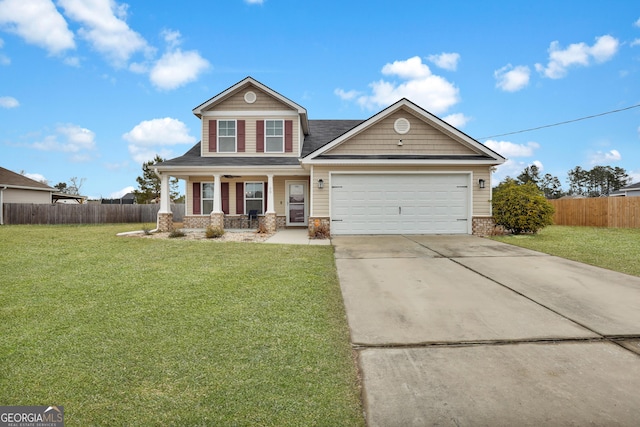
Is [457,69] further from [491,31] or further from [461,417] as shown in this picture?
[461,417]

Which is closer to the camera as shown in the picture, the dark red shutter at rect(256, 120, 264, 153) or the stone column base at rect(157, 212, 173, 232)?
the stone column base at rect(157, 212, 173, 232)

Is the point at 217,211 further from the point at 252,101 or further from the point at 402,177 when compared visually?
the point at 402,177

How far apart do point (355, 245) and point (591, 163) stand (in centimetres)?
6285

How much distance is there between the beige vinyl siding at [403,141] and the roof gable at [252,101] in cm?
438

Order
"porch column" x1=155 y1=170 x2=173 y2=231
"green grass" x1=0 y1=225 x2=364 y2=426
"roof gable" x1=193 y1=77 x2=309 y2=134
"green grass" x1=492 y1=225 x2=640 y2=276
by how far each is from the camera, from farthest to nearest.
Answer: "roof gable" x1=193 y1=77 x2=309 y2=134, "porch column" x1=155 y1=170 x2=173 y2=231, "green grass" x1=492 y1=225 x2=640 y2=276, "green grass" x1=0 y1=225 x2=364 y2=426

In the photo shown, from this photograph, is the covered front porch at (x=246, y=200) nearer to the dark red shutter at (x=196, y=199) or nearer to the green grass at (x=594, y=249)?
the dark red shutter at (x=196, y=199)

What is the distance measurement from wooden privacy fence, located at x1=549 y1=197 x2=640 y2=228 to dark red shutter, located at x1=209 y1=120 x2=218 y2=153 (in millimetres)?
20262

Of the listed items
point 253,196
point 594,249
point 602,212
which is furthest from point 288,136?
point 602,212

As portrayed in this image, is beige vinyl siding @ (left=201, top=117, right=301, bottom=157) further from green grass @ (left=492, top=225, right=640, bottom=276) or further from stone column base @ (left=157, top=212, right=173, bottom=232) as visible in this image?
green grass @ (left=492, top=225, right=640, bottom=276)

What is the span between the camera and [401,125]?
40.0 ft

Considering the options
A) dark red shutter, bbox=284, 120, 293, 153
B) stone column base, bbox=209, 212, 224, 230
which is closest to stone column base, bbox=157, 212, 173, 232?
stone column base, bbox=209, 212, 224, 230

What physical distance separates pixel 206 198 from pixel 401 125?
985cm

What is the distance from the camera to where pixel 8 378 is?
2586mm

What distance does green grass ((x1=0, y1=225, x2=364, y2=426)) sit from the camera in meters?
2.22
